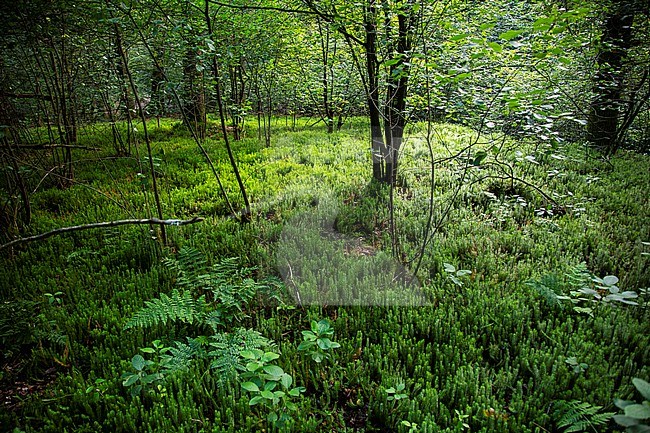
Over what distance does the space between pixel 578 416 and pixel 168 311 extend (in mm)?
3119

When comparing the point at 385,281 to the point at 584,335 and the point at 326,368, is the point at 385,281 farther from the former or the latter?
the point at 584,335

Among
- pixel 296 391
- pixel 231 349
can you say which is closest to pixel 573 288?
pixel 296 391

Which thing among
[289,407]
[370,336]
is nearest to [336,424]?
[289,407]

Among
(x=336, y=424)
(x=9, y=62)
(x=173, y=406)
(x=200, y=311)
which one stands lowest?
(x=336, y=424)

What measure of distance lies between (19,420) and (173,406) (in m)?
1.10

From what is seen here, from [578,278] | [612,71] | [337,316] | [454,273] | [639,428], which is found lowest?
[337,316]

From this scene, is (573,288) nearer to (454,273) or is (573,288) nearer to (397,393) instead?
(454,273)

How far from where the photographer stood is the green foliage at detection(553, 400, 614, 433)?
7.34 feet

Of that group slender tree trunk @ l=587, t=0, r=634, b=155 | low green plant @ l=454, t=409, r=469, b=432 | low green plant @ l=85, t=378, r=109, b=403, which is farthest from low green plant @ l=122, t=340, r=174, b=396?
slender tree trunk @ l=587, t=0, r=634, b=155

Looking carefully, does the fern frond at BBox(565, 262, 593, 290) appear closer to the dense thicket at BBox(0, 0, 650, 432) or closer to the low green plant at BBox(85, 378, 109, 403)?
the dense thicket at BBox(0, 0, 650, 432)

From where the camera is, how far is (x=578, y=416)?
2.34 metres

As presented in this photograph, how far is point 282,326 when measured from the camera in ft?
→ 11.6

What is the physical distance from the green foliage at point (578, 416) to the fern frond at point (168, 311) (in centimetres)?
280

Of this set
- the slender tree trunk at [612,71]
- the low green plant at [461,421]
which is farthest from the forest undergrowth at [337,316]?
the slender tree trunk at [612,71]
